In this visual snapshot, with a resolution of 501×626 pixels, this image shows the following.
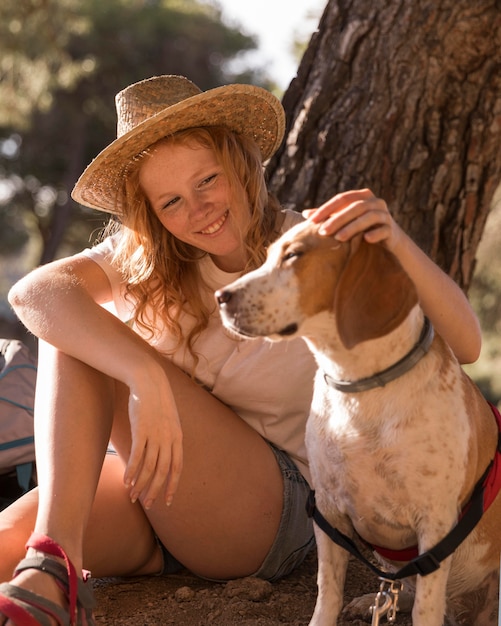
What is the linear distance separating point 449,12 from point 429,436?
6.87 feet

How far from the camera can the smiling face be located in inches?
105

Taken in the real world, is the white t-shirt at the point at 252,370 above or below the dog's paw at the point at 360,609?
above

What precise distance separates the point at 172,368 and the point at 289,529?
2.06 ft

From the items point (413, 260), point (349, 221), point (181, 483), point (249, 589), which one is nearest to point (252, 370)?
point (181, 483)

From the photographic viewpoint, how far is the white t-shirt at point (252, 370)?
2816 mm

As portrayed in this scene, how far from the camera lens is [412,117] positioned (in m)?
3.57

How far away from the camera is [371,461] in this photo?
2115 mm

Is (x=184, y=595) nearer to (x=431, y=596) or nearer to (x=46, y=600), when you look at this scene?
(x=46, y=600)

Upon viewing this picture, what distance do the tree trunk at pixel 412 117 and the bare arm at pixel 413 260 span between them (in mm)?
1272

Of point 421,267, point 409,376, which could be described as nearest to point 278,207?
point 421,267

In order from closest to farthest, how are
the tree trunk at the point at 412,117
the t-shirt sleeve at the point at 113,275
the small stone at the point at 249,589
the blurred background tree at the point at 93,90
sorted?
the small stone at the point at 249,589 < the t-shirt sleeve at the point at 113,275 < the tree trunk at the point at 412,117 < the blurred background tree at the point at 93,90

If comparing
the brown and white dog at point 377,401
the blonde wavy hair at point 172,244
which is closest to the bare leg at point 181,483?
the blonde wavy hair at point 172,244

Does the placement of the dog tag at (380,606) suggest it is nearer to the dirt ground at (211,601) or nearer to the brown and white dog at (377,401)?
the brown and white dog at (377,401)

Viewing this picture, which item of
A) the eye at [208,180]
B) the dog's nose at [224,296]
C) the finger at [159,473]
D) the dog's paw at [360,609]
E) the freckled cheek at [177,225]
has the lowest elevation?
the dog's paw at [360,609]
